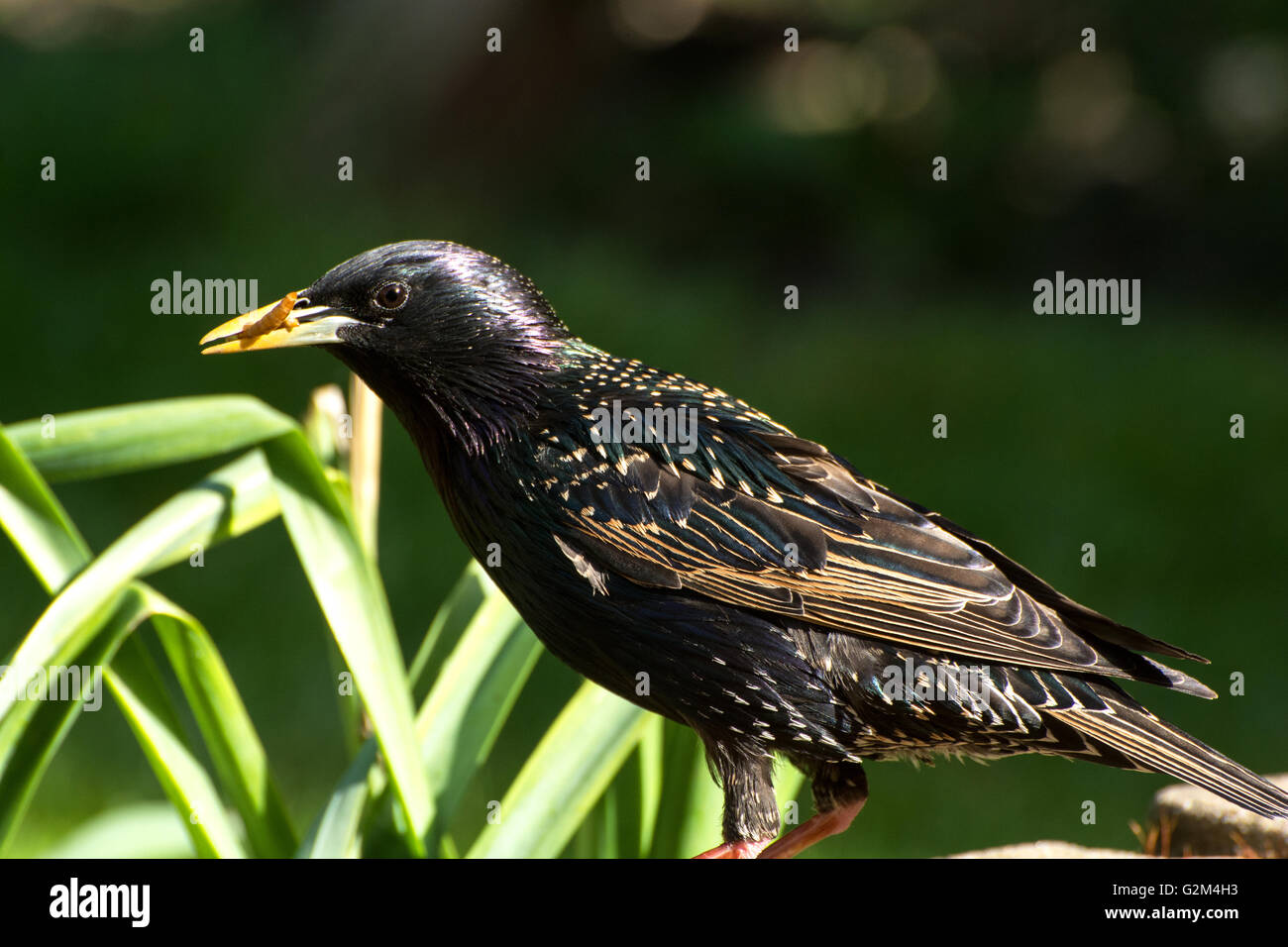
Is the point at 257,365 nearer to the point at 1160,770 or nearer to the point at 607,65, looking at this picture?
the point at 607,65

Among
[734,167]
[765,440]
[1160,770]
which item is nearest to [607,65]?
[734,167]

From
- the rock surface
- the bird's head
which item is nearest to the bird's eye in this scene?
the bird's head

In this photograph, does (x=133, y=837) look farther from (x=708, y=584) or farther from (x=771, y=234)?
(x=771, y=234)

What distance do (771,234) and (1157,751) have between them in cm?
608

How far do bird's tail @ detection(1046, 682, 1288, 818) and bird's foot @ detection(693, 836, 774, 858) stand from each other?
506 millimetres

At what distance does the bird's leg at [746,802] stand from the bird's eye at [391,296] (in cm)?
86

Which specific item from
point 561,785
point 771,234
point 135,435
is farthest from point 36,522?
point 771,234

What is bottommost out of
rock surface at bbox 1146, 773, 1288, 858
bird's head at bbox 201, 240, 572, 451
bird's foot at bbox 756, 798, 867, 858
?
rock surface at bbox 1146, 773, 1288, 858

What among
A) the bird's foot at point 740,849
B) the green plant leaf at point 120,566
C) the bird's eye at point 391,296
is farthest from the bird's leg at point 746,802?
the green plant leaf at point 120,566

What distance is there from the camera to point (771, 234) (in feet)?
25.9

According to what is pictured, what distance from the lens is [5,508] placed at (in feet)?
7.47

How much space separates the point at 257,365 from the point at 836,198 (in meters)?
3.50

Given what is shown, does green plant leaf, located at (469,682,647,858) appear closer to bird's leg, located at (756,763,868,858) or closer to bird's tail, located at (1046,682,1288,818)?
bird's leg, located at (756,763,868,858)

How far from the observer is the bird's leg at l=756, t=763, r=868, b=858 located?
231 cm
